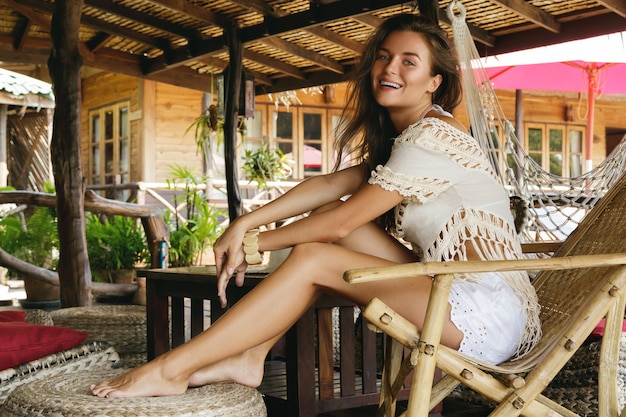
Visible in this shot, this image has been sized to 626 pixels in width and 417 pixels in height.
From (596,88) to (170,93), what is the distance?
5370 millimetres

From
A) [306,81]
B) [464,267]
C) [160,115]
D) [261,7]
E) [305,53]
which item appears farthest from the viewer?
[160,115]

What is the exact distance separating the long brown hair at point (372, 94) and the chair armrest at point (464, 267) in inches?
32.0

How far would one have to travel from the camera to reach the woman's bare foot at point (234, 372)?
76.7 inches

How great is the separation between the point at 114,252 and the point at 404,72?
15.4 ft

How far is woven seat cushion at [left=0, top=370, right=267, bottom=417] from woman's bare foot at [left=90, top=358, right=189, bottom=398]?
30 mm

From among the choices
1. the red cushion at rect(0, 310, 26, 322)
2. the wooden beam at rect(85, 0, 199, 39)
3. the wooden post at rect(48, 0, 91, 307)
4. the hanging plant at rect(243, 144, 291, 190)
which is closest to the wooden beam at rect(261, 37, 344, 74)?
the wooden beam at rect(85, 0, 199, 39)

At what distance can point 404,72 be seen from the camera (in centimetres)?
222

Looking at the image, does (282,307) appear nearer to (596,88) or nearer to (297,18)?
(297,18)

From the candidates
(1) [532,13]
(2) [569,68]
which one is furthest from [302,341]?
(2) [569,68]

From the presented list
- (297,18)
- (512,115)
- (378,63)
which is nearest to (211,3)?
(297,18)

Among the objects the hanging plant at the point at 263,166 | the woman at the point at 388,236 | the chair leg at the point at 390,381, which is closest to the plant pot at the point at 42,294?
the hanging plant at the point at 263,166

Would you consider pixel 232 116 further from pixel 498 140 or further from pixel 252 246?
pixel 252 246

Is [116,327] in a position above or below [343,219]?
below

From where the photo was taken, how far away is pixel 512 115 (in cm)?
1251
